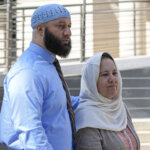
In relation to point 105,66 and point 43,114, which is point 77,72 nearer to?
point 105,66

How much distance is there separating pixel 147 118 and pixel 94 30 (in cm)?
272

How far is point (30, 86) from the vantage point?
2.03 meters

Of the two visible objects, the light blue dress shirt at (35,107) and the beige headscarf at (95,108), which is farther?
the beige headscarf at (95,108)

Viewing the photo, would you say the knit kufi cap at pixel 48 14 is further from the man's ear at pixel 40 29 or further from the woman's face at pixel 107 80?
the woman's face at pixel 107 80

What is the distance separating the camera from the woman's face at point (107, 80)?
2.58m

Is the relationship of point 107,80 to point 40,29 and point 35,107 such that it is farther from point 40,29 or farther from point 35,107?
point 35,107

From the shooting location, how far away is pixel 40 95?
2.04 meters

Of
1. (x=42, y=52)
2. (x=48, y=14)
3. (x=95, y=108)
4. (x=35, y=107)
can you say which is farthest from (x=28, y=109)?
(x=95, y=108)

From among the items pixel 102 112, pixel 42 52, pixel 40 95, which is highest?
pixel 42 52

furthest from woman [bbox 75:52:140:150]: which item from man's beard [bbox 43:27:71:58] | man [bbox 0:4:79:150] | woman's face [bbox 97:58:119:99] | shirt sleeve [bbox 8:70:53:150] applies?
shirt sleeve [bbox 8:70:53:150]

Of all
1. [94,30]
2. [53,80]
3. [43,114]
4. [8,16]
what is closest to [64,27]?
[53,80]

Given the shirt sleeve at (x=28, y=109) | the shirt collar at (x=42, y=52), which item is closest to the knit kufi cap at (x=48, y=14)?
the shirt collar at (x=42, y=52)

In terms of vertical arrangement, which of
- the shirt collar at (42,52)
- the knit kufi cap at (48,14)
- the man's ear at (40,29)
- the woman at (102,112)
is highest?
the knit kufi cap at (48,14)

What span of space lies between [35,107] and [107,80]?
712mm
